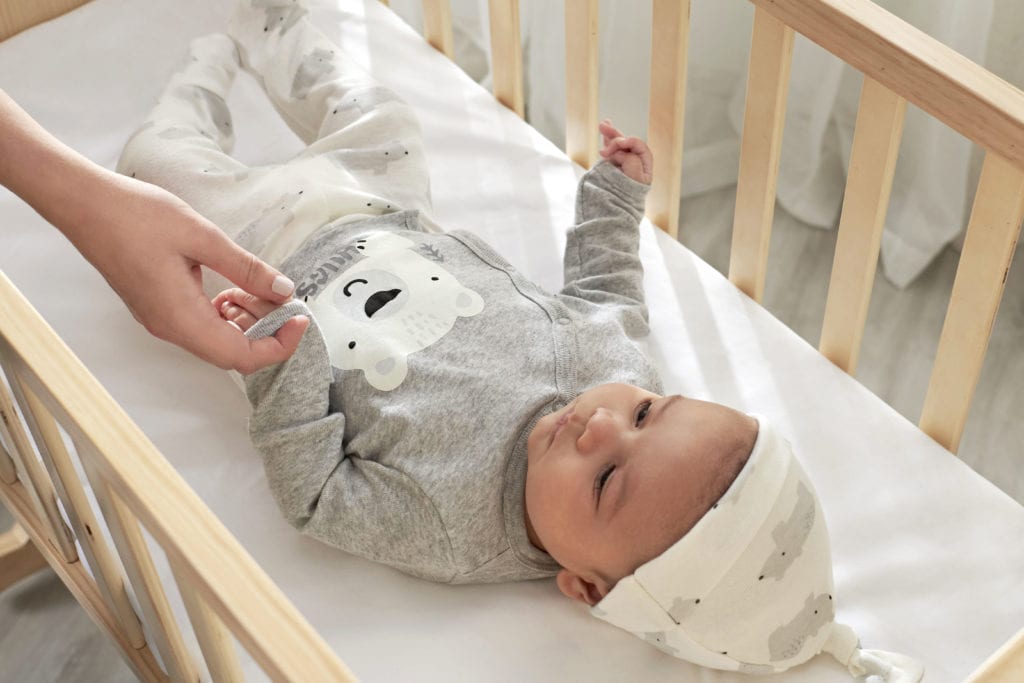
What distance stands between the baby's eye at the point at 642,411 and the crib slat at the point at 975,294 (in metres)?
0.31

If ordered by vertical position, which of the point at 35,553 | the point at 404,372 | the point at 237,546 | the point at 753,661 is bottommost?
the point at 35,553

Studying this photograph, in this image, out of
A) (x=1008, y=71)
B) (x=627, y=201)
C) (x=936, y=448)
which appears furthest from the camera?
(x=1008, y=71)

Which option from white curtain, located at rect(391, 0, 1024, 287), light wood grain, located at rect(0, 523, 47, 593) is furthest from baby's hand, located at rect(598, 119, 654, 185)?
light wood grain, located at rect(0, 523, 47, 593)

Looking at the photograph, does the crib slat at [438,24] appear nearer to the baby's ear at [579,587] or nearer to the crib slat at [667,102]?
the crib slat at [667,102]

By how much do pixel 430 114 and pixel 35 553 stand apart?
2.41 feet

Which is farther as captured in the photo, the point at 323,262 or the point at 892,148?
the point at 323,262

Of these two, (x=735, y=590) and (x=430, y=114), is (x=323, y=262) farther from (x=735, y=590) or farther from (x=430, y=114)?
(x=735, y=590)

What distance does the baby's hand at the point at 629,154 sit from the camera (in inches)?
48.5

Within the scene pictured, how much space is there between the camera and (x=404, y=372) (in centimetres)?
105

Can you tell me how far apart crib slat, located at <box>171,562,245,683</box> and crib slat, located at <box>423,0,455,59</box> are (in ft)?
3.11

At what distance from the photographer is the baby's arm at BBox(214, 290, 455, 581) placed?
975mm

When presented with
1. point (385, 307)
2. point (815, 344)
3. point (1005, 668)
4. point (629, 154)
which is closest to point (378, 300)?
point (385, 307)

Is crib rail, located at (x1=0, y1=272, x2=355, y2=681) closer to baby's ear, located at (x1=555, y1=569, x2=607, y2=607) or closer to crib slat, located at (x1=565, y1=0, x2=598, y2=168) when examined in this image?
baby's ear, located at (x1=555, y1=569, x2=607, y2=607)

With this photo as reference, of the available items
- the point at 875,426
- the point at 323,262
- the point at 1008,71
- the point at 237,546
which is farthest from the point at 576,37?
the point at 237,546
